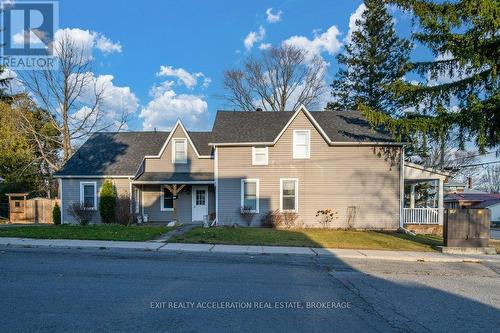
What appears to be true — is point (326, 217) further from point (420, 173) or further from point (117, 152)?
point (117, 152)

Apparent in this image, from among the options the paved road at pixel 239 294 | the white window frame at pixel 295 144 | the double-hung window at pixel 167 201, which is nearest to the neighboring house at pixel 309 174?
the white window frame at pixel 295 144

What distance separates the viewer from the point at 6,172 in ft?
96.9

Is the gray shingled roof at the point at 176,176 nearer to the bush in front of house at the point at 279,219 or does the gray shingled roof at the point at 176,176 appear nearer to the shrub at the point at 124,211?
the shrub at the point at 124,211

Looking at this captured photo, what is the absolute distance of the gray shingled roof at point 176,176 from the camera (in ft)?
64.3

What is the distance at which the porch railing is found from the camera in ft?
61.5

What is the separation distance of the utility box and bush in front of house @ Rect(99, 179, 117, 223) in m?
17.1

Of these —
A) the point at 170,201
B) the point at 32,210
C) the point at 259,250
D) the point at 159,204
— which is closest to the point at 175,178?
the point at 170,201

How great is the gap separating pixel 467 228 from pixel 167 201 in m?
15.9

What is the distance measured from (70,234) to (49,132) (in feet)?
77.0

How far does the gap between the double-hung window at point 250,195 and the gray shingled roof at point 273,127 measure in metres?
2.38

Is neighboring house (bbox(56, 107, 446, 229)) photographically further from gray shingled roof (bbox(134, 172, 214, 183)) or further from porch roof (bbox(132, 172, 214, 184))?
gray shingled roof (bbox(134, 172, 214, 183))

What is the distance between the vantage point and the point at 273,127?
19.9m

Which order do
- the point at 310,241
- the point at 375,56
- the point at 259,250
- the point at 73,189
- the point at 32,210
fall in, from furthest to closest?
the point at 375,56 → the point at 32,210 → the point at 73,189 → the point at 310,241 → the point at 259,250

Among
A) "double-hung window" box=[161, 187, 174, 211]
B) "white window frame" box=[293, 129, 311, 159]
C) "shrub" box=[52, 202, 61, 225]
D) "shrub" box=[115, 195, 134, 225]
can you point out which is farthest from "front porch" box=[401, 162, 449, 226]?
"shrub" box=[52, 202, 61, 225]
